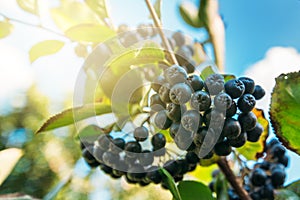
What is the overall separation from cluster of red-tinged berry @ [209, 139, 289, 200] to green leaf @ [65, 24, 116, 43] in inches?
15.6

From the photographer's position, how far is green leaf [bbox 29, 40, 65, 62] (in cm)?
95

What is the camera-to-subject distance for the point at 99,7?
96 cm

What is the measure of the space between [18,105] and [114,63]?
112 inches

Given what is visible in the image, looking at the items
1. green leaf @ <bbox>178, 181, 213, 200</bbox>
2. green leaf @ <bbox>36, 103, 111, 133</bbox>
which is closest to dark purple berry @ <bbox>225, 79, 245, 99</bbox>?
green leaf @ <bbox>178, 181, 213, 200</bbox>

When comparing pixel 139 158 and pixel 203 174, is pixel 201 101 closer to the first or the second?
pixel 139 158

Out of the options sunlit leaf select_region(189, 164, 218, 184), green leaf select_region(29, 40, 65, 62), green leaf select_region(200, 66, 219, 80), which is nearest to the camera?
green leaf select_region(200, 66, 219, 80)

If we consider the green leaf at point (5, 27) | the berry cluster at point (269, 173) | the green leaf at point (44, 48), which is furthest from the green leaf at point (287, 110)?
the green leaf at point (5, 27)

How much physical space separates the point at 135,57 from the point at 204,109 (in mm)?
236

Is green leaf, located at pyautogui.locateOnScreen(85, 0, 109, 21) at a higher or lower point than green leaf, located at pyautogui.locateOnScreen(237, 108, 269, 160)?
higher

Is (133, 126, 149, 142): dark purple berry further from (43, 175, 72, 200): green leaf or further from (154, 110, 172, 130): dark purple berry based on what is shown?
(43, 175, 72, 200): green leaf

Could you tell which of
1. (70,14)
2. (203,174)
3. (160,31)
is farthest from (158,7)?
(203,174)

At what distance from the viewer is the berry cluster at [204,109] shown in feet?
2.06

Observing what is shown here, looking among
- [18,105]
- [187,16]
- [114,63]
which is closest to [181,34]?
[187,16]

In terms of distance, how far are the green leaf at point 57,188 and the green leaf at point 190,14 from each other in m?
0.48
